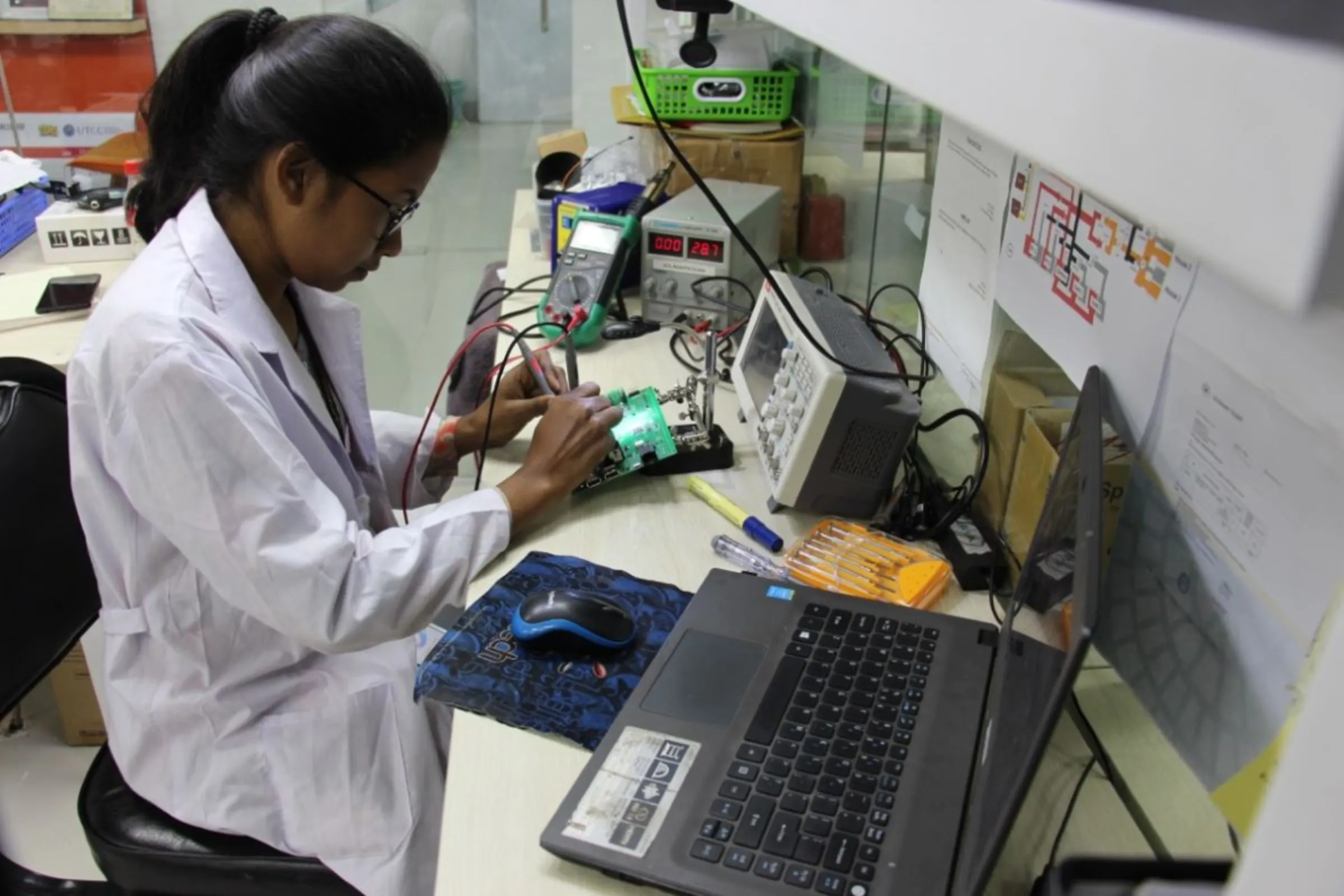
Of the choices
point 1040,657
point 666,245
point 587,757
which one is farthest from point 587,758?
point 666,245

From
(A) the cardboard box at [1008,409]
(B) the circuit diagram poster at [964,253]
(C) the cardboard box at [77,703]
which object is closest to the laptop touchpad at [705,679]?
(A) the cardboard box at [1008,409]

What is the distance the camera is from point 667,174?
6.16ft

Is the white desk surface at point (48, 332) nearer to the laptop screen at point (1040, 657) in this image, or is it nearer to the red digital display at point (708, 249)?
the red digital display at point (708, 249)

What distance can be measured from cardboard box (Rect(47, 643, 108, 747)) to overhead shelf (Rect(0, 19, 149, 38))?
1890mm

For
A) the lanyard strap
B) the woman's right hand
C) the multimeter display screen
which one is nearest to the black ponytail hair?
the lanyard strap

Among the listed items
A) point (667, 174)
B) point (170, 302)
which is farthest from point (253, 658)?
point (667, 174)

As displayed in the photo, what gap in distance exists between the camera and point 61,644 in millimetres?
1132

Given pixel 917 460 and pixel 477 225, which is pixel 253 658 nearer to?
pixel 917 460

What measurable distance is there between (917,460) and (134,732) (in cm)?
100

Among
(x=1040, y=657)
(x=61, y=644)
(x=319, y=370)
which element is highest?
(x=1040, y=657)

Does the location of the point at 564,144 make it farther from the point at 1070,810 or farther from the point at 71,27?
the point at 1070,810

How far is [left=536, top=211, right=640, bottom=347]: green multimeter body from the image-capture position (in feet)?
5.44

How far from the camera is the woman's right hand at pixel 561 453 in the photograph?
1140 millimetres

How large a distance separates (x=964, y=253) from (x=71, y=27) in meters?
2.80
